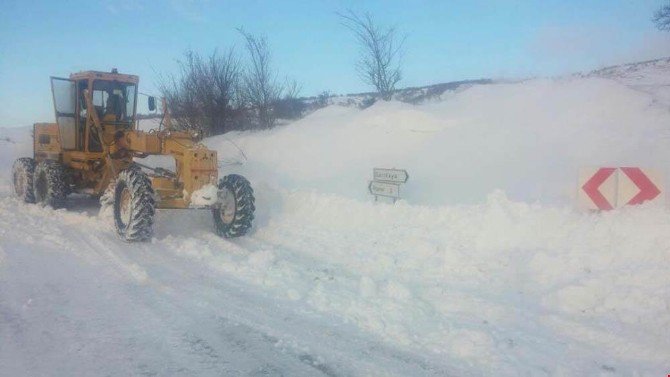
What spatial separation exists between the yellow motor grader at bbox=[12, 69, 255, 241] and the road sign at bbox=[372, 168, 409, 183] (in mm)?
2667

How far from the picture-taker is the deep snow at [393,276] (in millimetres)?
4434

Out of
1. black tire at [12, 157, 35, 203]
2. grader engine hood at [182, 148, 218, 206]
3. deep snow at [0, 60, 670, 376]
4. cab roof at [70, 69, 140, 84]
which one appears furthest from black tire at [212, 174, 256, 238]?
black tire at [12, 157, 35, 203]

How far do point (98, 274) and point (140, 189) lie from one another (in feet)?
6.34

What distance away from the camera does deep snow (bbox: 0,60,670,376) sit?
4434 millimetres

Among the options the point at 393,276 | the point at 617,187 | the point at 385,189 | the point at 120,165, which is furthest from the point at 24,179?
the point at 617,187

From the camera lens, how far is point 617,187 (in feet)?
23.3

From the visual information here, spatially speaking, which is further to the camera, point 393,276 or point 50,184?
point 50,184

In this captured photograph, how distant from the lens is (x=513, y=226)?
7703mm

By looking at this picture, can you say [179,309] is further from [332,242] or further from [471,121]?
[471,121]

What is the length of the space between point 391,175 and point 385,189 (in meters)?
0.32

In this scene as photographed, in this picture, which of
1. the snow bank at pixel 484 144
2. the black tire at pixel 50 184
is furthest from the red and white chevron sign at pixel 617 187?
the black tire at pixel 50 184

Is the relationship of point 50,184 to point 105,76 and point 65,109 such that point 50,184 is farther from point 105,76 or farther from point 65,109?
point 105,76

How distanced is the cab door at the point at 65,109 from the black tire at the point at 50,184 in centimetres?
54

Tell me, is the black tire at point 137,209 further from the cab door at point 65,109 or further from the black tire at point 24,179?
the black tire at point 24,179
